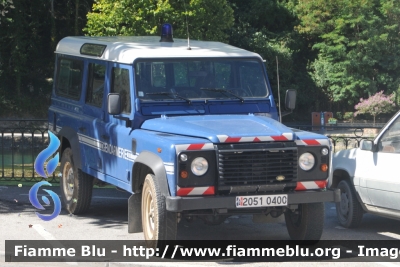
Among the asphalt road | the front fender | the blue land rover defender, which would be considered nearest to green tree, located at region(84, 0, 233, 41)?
the blue land rover defender

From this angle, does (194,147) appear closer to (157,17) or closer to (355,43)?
(157,17)

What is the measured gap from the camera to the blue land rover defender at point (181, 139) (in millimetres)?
8086

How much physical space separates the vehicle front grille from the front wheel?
0.65m

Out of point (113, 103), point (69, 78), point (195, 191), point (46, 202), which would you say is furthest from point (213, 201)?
point (46, 202)

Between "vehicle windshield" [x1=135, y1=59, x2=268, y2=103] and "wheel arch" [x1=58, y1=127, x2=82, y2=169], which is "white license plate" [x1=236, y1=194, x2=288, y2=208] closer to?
"vehicle windshield" [x1=135, y1=59, x2=268, y2=103]

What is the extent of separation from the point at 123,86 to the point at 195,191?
2.39 meters

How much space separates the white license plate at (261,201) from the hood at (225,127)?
2.01 feet

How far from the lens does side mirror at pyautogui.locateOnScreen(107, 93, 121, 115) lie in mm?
9346

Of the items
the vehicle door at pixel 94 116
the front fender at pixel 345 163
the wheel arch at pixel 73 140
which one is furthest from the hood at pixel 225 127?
the wheel arch at pixel 73 140

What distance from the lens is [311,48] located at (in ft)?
172

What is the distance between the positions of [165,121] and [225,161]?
4.39 ft

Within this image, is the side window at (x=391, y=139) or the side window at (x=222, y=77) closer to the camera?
the side window at (x=391, y=139)

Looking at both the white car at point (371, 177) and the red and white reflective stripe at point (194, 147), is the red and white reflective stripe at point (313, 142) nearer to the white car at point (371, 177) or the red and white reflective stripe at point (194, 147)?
the red and white reflective stripe at point (194, 147)

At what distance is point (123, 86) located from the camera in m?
9.88
